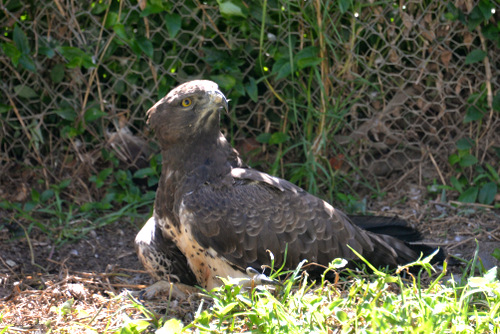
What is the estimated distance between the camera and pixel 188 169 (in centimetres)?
395

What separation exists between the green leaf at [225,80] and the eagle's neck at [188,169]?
1132 millimetres

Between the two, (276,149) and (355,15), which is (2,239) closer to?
(276,149)

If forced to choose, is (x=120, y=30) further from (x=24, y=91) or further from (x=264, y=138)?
(x=264, y=138)

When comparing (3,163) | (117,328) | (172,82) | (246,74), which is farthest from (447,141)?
(3,163)

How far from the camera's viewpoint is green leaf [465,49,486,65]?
16.8 ft

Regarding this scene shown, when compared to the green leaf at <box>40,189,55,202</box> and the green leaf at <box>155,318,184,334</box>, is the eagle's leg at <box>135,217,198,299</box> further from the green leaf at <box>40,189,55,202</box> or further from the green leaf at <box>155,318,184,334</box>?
the green leaf at <box>40,189,55,202</box>

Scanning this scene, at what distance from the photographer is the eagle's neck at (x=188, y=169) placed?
3.91 meters

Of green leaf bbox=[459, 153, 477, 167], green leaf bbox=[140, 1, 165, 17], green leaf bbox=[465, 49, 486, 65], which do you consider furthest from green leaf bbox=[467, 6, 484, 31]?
green leaf bbox=[140, 1, 165, 17]

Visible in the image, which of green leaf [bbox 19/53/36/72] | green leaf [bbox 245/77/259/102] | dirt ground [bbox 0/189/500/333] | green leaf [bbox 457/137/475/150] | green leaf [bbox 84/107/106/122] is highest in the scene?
green leaf [bbox 19/53/36/72]

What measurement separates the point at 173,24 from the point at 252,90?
0.78 metres

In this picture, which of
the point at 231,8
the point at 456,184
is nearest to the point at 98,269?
the point at 231,8

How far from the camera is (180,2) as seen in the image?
514cm

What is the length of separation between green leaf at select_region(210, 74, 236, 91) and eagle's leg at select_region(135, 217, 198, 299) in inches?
54.8

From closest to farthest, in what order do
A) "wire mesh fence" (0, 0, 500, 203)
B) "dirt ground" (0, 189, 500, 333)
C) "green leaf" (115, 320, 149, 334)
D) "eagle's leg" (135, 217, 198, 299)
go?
"green leaf" (115, 320, 149, 334)
"dirt ground" (0, 189, 500, 333)
"eagle's leg" (135, 217, 198, 299)
"wire mesh fence" (0, 0, 500, 203)
